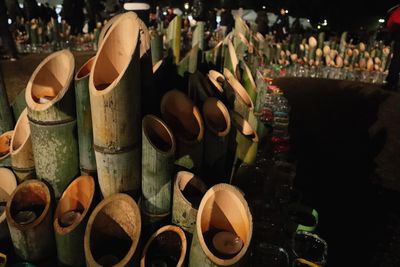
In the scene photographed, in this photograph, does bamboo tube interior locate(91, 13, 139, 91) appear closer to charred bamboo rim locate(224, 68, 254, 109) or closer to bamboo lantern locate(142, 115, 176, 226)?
bamboo lantern locate(142, 115, 176, 226)

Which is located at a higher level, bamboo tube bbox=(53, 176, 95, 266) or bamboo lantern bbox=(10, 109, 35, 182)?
bamboo lantern bbox=(10, 109, 35, 182)

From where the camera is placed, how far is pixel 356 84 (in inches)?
189

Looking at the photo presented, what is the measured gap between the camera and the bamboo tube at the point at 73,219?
3.19 feet

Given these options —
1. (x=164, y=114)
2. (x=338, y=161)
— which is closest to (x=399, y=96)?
(x=338, y=161)

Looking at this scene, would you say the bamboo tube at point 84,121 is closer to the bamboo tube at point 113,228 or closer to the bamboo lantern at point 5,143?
the bamboo tube at point 113,228

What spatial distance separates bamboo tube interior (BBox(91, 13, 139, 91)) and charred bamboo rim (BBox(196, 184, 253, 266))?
17.0 inches

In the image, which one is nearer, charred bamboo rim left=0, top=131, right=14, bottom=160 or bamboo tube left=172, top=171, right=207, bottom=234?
bamboo tube left=172, top=171, right=207, bottom=234

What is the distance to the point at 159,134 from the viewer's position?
102cm

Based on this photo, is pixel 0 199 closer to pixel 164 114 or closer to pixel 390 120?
pixel 164 114

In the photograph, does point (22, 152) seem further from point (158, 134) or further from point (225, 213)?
point (225, 213)

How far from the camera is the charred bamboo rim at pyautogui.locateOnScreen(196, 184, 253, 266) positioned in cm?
89

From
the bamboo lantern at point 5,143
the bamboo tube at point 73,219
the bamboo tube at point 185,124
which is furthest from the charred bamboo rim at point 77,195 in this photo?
the bamboo lantern at point 5,143

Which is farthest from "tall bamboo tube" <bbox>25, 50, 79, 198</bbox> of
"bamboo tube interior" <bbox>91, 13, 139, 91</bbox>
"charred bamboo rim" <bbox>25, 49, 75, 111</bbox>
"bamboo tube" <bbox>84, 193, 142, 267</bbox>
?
"bamboo tube" <bbox>84, 193, 142, 267</bbox>

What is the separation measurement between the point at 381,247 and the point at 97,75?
213 cm
